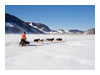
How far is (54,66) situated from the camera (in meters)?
7.20
